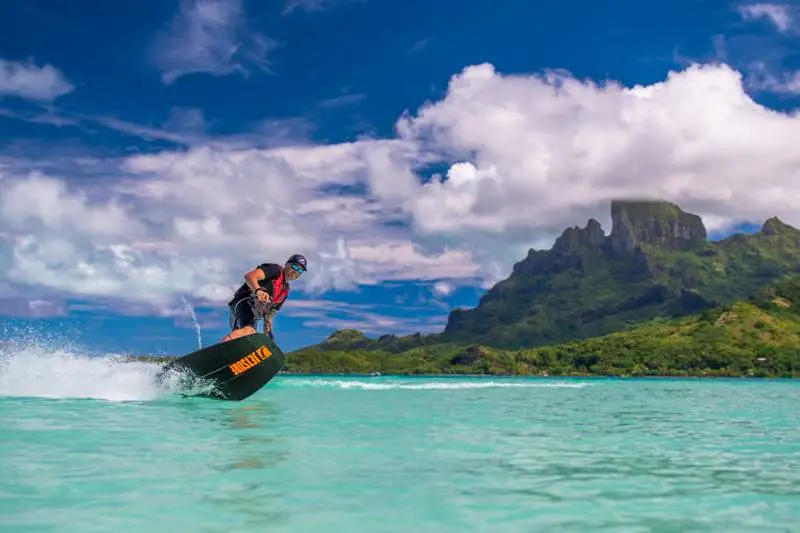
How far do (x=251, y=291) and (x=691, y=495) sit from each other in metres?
19.3

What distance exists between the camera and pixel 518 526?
965 centimetres

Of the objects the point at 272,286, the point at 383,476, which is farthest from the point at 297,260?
the point at 383,476

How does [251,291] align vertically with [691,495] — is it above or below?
above

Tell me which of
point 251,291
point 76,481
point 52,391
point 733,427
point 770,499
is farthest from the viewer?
point 52,391

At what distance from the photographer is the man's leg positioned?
28.9m

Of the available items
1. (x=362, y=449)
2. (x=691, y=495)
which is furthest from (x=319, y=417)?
(x=691, y=495)

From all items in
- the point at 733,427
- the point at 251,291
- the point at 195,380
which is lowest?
the point at 733,427

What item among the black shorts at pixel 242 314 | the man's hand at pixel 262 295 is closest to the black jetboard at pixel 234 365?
the black shorts at pixel 242 314

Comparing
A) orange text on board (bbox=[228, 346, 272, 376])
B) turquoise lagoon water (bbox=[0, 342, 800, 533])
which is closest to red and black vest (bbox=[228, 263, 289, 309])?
orange text on board (bbox=[228, 346, 272, 376])

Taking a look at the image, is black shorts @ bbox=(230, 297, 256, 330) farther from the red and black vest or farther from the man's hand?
the man's hand

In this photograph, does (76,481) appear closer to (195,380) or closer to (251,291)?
(251,291)

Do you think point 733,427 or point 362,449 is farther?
point 733,427

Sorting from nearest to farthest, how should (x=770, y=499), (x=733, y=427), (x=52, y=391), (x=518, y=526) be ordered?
1. (x=518, y=526)
2. (x=770, y=499)
3. (x=733, y=427)
4. (x=52, y=391)

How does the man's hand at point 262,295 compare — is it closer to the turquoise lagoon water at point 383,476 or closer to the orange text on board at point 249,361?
the orange text on board at point 249,361
